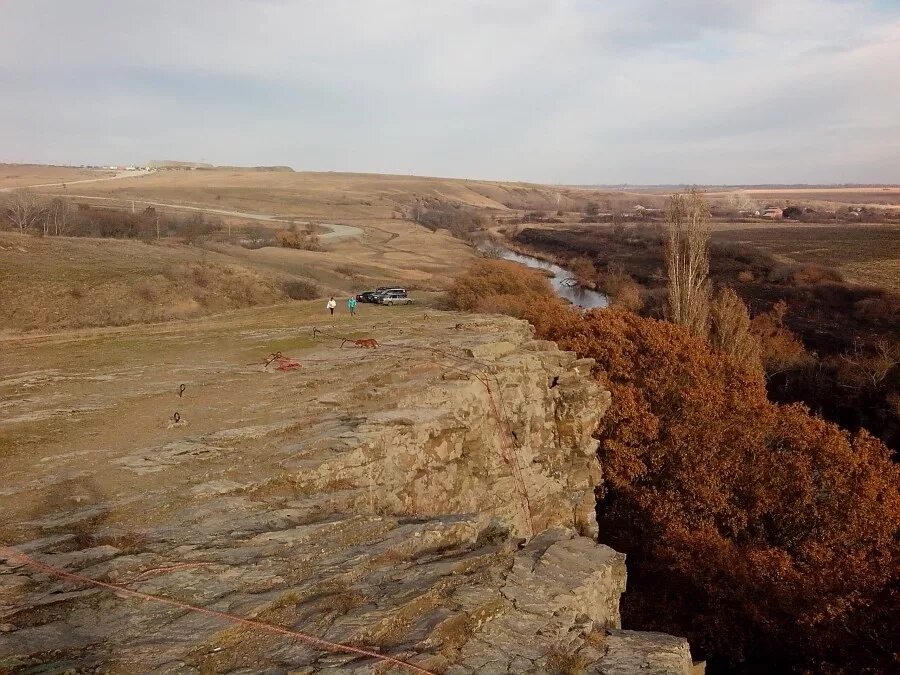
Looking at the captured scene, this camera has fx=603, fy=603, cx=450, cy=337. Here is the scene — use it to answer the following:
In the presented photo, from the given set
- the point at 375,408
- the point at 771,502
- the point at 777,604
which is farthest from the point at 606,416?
the point at 375,408

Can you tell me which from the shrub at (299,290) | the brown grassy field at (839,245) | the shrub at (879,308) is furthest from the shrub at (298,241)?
the brown grassy field at (839,245)

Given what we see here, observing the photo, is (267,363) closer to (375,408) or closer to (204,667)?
(375,408)

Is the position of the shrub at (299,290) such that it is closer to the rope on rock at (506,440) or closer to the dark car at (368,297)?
the dark car at (368,297)

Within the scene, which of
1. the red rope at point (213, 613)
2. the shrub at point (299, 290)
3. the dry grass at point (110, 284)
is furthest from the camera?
the shrub at point (299, 290)

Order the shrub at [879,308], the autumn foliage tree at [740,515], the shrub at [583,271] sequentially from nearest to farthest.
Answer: the autumn foliage tree at [740,515]
the shrub at [879,308]
the shrub at [583,271]

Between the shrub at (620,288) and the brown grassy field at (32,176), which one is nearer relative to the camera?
the shrub at (620,288)

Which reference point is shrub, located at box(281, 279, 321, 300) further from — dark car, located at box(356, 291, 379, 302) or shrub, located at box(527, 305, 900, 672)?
shrub, located at box(527, 305, 900, 672)
